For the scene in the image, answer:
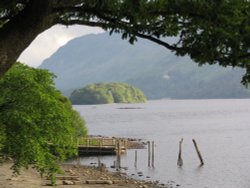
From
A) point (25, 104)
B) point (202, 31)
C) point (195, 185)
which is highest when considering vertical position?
point (202, 31)

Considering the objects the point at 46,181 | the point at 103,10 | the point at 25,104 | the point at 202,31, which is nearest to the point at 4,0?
the point at 103,10

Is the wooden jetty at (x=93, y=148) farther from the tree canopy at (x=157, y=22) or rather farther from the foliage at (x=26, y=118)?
the tree canopy at (x=157, y=22)

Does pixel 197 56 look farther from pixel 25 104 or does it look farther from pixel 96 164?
pixel 96 164

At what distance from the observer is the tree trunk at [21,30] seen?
310 inches

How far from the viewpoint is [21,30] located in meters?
7.98

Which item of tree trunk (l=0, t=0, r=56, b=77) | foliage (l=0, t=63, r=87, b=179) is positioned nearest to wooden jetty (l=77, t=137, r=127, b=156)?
foliage (l=0, t=63, r=87, b=179)

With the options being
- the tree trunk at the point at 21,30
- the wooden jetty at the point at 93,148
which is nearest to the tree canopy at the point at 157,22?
the tree trunk at the point at 21,30

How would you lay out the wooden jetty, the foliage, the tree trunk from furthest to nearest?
the wooden jetty → the foliage → the tree trunk

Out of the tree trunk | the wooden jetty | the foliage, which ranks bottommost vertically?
the wooden jetty

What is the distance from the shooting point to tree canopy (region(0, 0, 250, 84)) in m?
8.02

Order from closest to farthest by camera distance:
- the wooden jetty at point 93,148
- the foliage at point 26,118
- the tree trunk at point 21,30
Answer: the tree trunk at point 21,30 → the foliage at point 26,118 → the wooden jetty at point 93,148

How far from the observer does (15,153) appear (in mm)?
20891

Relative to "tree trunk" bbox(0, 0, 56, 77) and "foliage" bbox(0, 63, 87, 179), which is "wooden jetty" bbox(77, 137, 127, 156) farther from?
"tree trunk" bbox(0, 0, 56, 77)

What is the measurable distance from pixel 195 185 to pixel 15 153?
91.6ft
